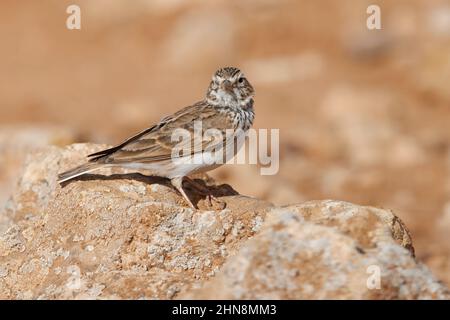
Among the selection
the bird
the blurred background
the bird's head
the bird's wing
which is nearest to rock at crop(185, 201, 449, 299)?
the bird

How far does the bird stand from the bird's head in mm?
27

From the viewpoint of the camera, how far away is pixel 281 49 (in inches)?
803

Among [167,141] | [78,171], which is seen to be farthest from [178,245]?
[167,141]

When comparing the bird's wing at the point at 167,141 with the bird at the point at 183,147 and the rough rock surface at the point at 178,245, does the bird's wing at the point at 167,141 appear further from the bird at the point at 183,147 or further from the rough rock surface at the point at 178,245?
the rough rock surface at the point at 178,245

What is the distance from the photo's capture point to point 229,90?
26.9ft

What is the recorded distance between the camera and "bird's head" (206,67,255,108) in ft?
26.7

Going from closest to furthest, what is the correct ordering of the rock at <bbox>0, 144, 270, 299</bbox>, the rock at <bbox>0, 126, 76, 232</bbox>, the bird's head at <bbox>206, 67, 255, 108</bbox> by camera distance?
the rock at <bbox>0, 144, 270, 299</bbox> < the bird's head at <bbox>206, 67, 255, 108</bbox> < the rock at <bbox>0, 126, 76, 232</bbox>

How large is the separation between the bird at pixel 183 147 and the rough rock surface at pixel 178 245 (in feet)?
0.40

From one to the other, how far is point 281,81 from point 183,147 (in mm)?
11698

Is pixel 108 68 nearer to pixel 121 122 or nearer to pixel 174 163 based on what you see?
pixel 121 122

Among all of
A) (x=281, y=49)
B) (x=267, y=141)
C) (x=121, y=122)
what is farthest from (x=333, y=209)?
(x=281, y=49)

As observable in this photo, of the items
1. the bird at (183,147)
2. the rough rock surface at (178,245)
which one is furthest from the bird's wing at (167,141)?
the rough rock surface at (178,245)

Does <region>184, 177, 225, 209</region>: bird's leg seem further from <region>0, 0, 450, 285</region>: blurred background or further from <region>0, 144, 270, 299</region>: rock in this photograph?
<region>0, 0, 450, 285</region>: blurred background

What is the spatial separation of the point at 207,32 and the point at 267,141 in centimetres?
571
